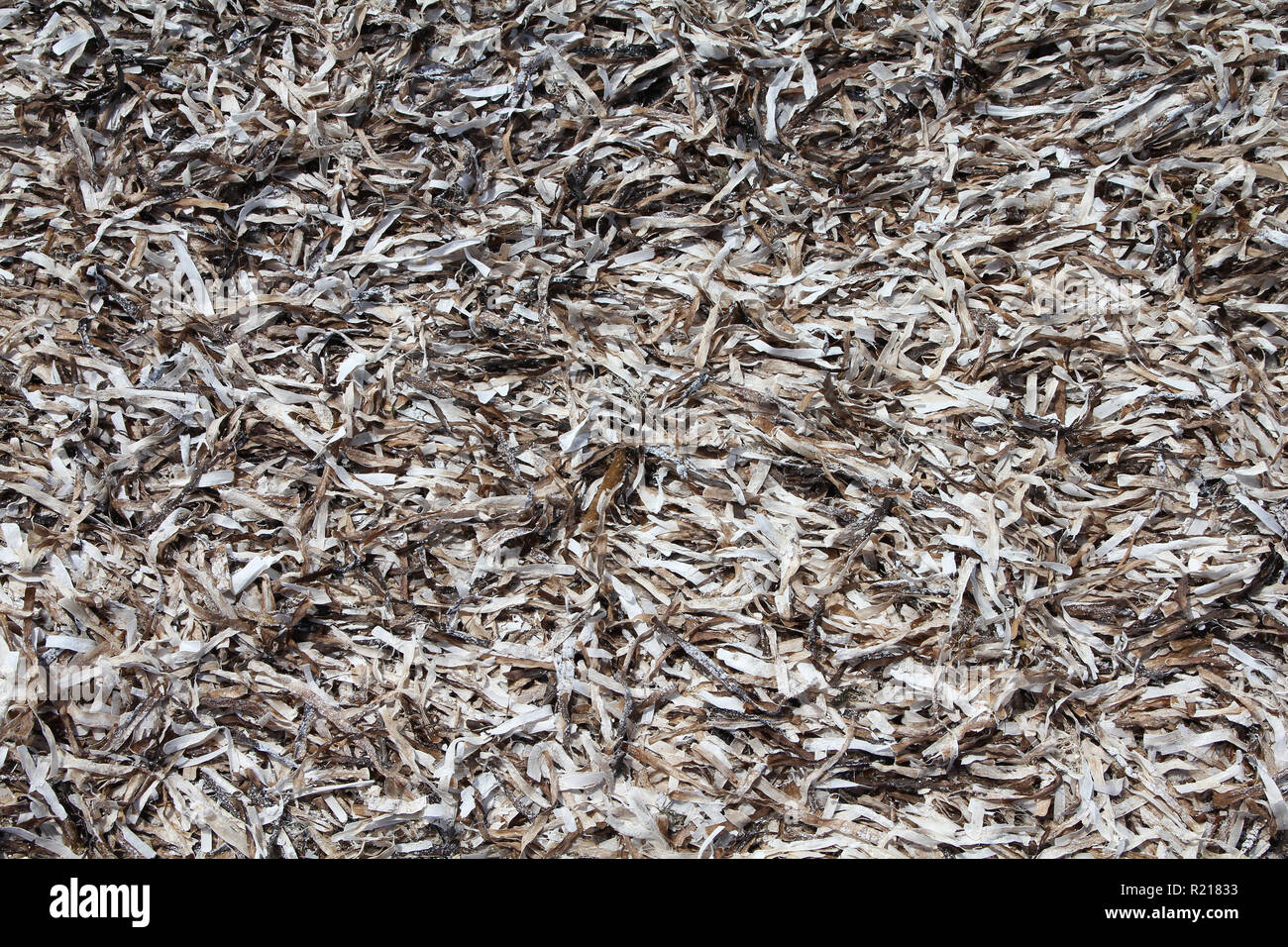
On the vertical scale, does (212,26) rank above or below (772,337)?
above

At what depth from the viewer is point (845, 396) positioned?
1.13 meters

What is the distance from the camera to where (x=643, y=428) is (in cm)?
110

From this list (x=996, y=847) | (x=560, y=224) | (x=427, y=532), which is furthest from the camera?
(x=560, y=224)

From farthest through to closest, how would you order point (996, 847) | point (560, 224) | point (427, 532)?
point (560, 224) → point (427, 532) → point (996, 847)

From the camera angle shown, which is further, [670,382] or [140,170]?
[140,170]

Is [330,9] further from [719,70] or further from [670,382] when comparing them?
[670,382]

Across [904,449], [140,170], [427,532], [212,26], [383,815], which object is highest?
[212,26]

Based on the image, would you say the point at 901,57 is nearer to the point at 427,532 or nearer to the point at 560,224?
the point at 560,224

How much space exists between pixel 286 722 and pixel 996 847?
82 centimetres

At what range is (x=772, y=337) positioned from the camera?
116 centimetres

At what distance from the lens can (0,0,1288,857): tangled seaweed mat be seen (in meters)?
0.99

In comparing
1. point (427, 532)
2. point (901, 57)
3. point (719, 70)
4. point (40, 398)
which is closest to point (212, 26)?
point (40, 398)

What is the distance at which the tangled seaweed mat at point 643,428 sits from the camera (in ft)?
3.24

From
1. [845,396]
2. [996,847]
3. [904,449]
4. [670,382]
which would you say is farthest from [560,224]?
[996,847]
